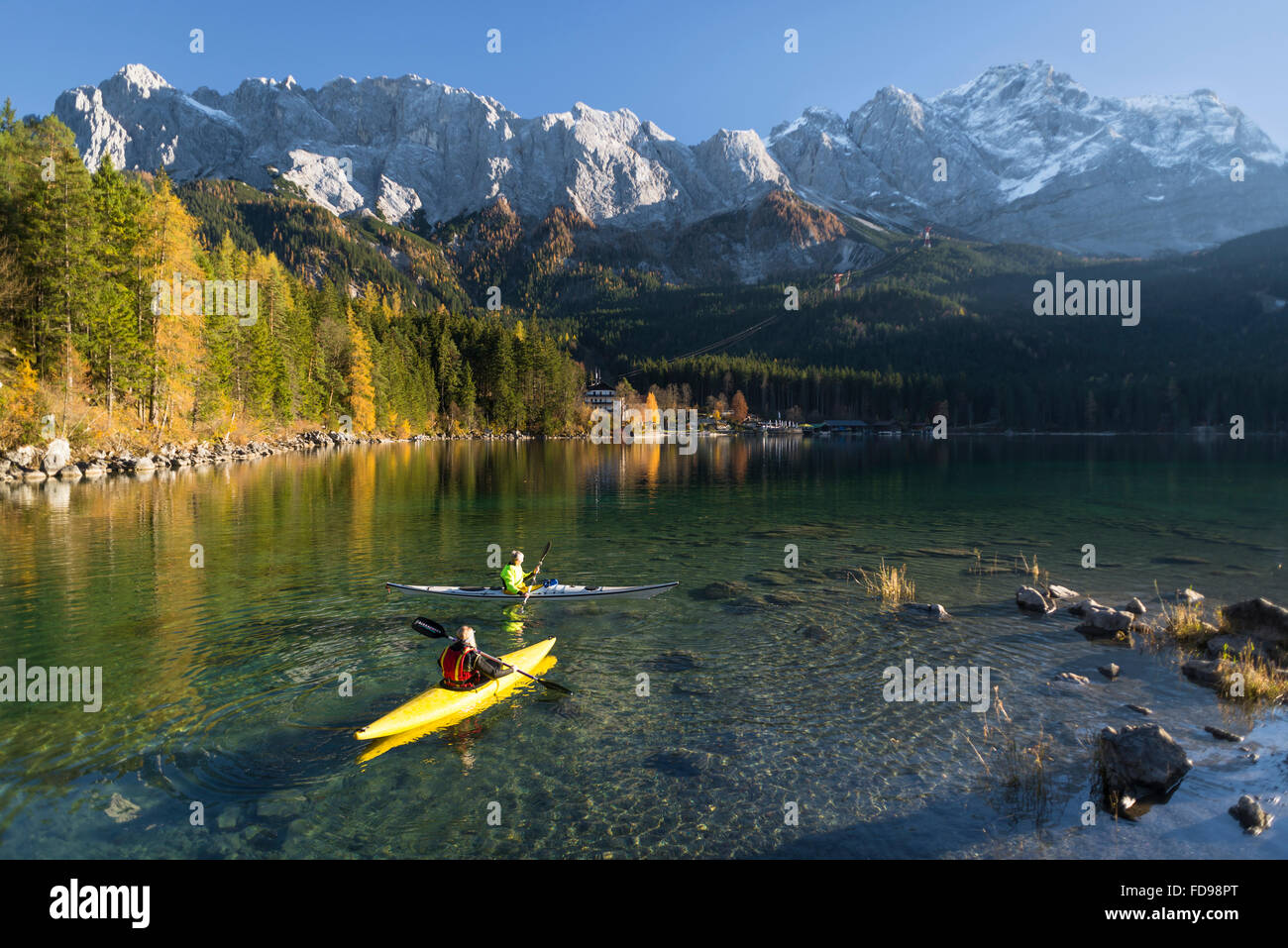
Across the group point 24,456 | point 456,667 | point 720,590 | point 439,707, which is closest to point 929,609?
point 720,590

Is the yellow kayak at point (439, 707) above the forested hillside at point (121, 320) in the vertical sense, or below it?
below

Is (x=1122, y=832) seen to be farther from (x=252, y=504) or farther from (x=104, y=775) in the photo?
(x=252, y=504)

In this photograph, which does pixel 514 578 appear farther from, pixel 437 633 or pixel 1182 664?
pixel 1182 664

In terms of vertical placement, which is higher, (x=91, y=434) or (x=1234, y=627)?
(x=91, y=434)

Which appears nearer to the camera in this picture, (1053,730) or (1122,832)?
(1122,832)

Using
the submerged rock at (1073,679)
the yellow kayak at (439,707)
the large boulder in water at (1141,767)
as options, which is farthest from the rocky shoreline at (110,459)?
the large boulder in water at (1141,767)

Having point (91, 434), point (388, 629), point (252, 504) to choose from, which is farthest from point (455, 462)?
point (388, 629)

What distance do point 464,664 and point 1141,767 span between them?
480 inches

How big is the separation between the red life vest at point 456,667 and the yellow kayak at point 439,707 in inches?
8.4

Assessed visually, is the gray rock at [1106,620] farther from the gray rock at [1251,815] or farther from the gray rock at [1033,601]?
the gray rock at [1251,815]

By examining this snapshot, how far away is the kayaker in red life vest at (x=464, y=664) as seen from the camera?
45.8 ft
